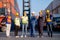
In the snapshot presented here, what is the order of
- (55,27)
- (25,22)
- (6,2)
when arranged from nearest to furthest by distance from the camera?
1. (25,22)
2. (6,2)
3. (55,27)

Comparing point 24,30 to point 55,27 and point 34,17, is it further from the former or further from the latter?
point 55,27

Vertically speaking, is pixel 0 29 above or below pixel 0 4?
below

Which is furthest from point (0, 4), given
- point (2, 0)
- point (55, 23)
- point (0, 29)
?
point (55, 23)

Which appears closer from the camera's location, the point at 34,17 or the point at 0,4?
the point at 34,17

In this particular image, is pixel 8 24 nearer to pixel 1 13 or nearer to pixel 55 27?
pixel 1 13

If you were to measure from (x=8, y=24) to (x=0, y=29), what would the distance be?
11.0 meters

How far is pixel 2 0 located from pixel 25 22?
10202mm

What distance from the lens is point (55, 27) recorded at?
105ft

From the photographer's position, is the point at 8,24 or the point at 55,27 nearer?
the point at 8,24

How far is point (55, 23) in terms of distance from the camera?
105ft

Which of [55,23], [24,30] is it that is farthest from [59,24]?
[24,30]

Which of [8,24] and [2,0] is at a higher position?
[2,0]

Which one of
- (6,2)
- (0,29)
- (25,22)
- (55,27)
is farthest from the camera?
(55,27)

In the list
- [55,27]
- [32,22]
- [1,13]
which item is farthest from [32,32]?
[55,27]
